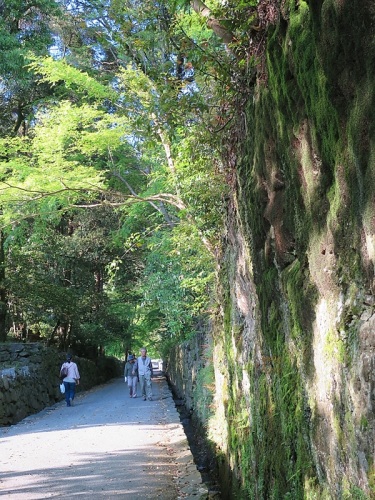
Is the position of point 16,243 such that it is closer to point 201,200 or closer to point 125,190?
point 125,190

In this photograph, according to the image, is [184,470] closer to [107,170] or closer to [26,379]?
[107,170]

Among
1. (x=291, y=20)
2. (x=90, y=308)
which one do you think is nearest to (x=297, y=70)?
(x=291, y=20)

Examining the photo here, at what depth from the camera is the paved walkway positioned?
623 cm

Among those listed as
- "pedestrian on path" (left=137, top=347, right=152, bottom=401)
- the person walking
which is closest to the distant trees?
"pedestrian on path" (left=137, top=347, right=152, bottom=401)

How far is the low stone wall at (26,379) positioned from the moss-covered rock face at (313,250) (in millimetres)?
10573

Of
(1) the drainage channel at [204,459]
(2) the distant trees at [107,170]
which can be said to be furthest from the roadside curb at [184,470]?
(2) the distant trees at [107,170]

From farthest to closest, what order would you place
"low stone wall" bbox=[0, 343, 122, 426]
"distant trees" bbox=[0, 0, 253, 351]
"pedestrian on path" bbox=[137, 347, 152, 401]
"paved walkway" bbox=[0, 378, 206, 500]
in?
1. "pedestrian on path" bbox=[137, 347, 152, 401]
2. "low stone wall" bbox=[0, 343, 122, 426]
3. "distant trees" bbox=[0, 0, 253, 351]
4. "paved walkway" bbox=[0, 378, 206, 500]

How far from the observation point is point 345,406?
2582 millimetres

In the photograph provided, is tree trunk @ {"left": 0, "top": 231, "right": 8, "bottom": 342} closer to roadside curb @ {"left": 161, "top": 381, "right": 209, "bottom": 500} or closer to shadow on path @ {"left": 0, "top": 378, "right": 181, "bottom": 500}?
shadow on path @ {"left": 0, "top": 378, "right": 181, "bottom": 500}

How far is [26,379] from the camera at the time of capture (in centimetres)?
1631

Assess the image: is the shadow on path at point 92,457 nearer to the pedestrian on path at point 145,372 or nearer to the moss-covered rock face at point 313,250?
the moss-covered rock face at point 313,250

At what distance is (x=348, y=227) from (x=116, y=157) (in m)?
15.4

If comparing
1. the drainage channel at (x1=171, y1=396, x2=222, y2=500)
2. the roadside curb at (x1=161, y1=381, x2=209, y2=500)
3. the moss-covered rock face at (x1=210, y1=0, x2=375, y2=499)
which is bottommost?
the drainage channel at (x1=171, y1=396, x2=222, y2=500)

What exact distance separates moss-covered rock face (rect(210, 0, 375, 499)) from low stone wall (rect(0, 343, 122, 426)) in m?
10.6
